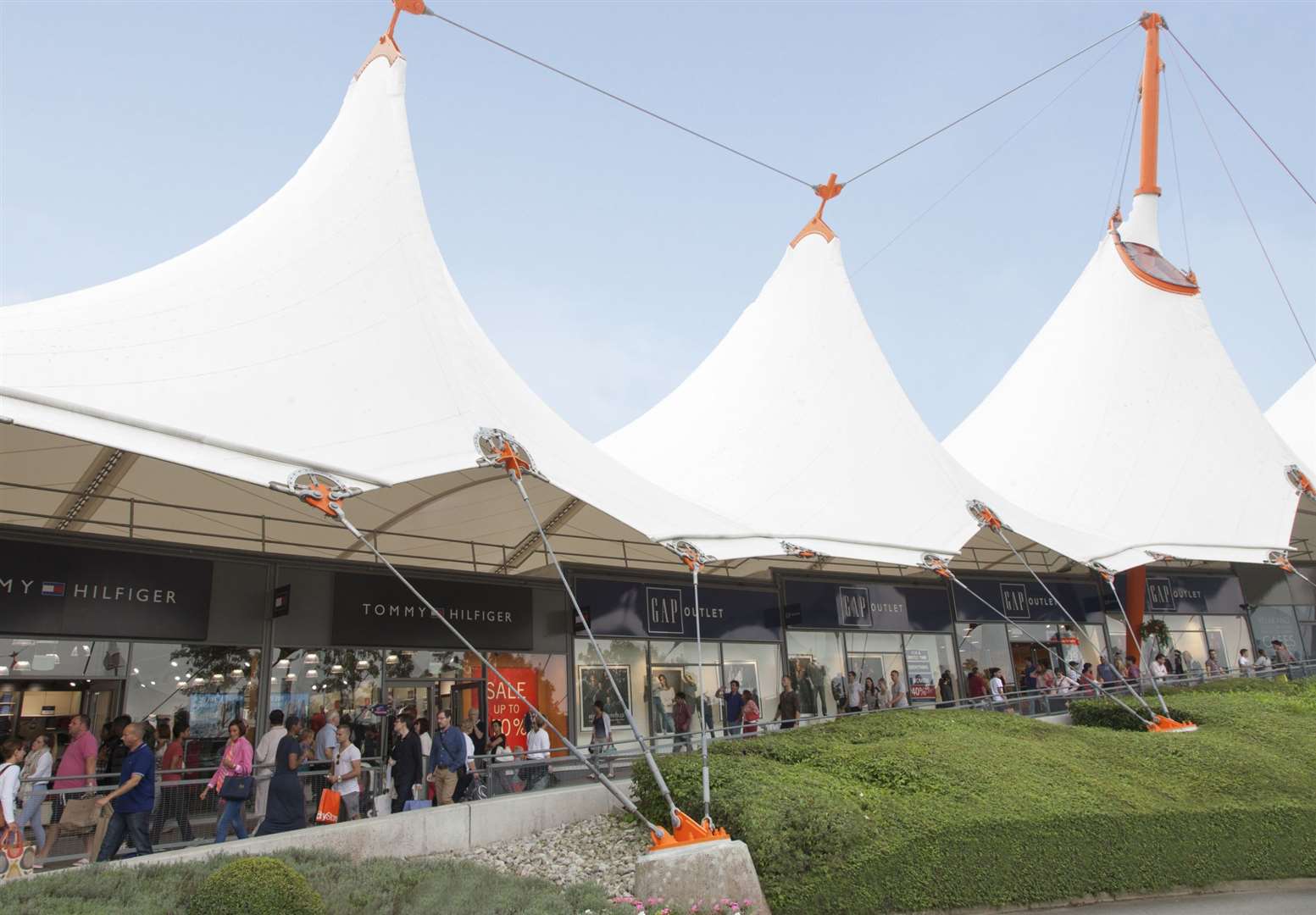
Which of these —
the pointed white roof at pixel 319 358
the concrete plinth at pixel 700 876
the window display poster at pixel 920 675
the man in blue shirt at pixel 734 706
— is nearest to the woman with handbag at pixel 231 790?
the pointed white roof at pixel 319 358

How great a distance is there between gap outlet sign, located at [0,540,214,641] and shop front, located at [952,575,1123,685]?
16.1 m

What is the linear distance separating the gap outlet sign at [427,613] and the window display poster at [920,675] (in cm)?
915

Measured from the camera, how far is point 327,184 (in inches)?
493

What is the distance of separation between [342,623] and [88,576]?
3.50 m

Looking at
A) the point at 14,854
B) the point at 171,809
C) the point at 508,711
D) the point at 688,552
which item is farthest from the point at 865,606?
the point at 14,854

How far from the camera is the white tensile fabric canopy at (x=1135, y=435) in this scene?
1889 cm

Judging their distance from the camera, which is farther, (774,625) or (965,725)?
(774,625)

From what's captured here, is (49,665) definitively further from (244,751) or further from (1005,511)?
(1005,511)

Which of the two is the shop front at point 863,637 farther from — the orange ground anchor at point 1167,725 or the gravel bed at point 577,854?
the gravel bed at point 577,854

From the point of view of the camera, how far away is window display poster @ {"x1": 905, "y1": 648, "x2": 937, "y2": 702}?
20922 mm

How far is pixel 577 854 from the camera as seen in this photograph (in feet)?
30.7

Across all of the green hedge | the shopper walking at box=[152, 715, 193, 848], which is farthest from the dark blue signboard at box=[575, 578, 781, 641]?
the shopper walking at box=[152, 715, 193, 848]

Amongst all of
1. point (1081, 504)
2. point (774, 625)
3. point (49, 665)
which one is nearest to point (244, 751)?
point (49, 665)

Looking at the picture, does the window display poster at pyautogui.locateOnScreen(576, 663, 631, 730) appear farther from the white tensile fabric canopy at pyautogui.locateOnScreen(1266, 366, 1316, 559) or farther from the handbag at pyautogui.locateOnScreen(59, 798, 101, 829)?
the white tensile fabric canopy at pyautogui.locateOnScreen(1266, 366, 1316, 559)
